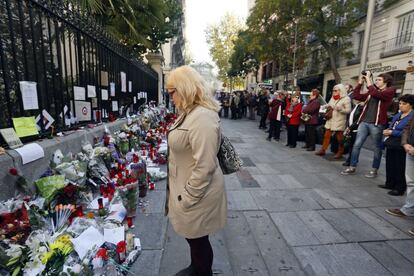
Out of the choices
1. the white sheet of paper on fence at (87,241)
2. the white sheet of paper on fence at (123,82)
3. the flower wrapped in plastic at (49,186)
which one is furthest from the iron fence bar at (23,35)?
the white sheet of paper on fence at (123,82)

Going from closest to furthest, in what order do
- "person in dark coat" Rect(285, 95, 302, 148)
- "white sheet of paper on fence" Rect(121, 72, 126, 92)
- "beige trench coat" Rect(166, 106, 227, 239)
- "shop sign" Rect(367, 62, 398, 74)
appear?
"beige trench coat" Rect(166, 106, 227, 239) → "white sheet of paper on fence" Rect(121, 72, 126, 92) → "person in dark coat" Rect(285, 95, 302, 148) → "shop sign" Rect(367, 62, 398, 74)

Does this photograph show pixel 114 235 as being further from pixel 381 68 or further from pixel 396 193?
pixel 381 68

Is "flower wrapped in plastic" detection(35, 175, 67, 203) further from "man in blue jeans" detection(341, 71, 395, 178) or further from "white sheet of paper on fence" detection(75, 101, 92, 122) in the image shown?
"man in blue jeans" detection(341, 71, 395, 178)

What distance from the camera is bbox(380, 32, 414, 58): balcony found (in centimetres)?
1340

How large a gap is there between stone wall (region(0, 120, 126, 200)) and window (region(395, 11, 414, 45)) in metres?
16.7

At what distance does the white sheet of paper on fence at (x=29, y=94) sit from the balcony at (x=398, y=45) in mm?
16586

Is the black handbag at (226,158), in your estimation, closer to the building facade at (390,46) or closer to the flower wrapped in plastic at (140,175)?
the flower wrapped in plastic at (140,175)

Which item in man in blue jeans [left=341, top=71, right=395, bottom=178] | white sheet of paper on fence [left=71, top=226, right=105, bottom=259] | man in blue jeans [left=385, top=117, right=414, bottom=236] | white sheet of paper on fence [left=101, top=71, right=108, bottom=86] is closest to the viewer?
white sheet of paper on fence [left=71, top=226, right=105, bottom=259]

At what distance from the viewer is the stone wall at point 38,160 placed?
2258mm

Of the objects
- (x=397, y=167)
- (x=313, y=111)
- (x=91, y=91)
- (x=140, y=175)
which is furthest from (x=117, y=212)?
(x=313, y=111)

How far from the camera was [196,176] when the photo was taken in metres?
1.66

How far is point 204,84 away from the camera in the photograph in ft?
6.16

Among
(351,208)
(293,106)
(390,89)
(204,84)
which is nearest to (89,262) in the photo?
(204,84)

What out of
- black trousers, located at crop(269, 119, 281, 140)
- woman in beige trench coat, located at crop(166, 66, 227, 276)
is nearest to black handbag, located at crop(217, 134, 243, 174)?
woman in beige trench coat, located at crop(166, 66, 227, 276)
